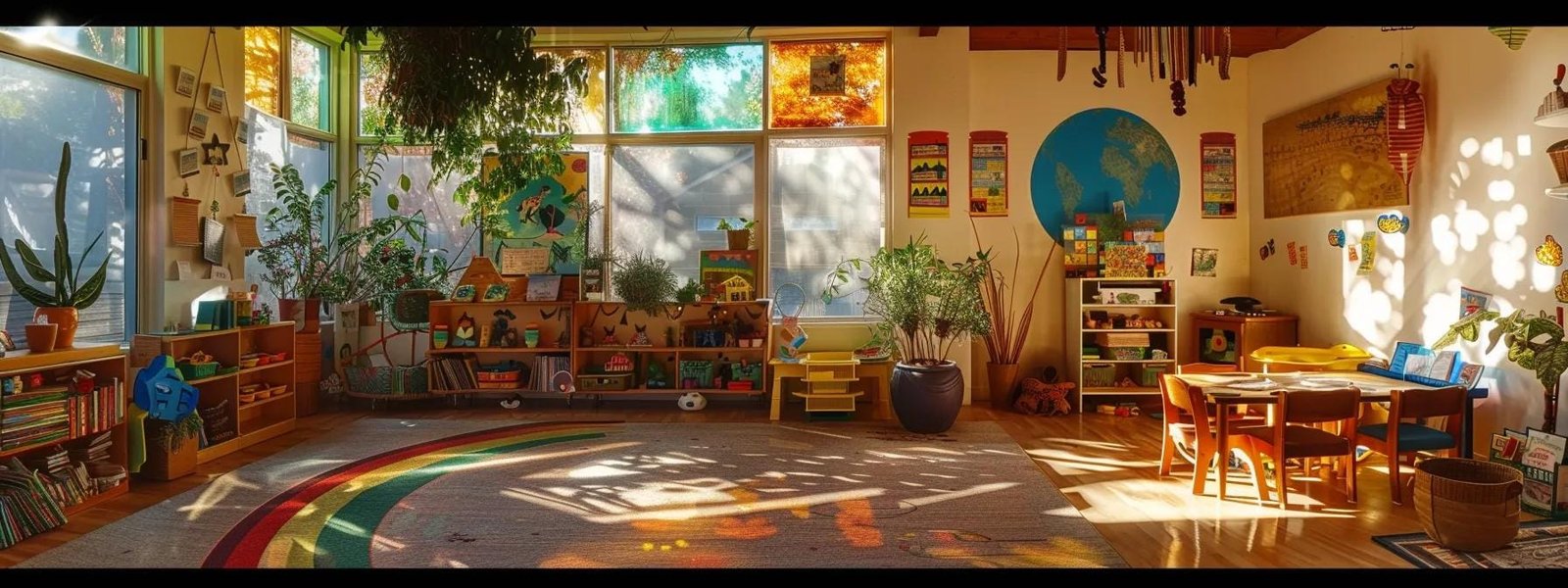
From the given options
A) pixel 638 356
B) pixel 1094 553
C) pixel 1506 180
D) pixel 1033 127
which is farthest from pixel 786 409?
pixel 1506 180

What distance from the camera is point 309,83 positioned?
7.63 metres

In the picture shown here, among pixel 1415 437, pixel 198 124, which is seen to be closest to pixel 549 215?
pixel 198 124

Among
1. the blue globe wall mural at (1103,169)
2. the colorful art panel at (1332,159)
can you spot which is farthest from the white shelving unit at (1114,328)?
the colorful art panel at (1332,159)

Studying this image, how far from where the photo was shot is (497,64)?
3404mm

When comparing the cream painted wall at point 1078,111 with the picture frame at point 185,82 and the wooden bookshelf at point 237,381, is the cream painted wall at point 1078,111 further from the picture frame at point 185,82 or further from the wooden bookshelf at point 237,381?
the picture frame at point 185,82

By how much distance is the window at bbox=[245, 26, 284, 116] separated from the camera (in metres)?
6.87

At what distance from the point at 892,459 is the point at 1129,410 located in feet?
8.98

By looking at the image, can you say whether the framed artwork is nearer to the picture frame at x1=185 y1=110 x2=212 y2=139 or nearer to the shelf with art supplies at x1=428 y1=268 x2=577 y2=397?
the picture frame at x1=185 y1=110 x2=212 y2=139

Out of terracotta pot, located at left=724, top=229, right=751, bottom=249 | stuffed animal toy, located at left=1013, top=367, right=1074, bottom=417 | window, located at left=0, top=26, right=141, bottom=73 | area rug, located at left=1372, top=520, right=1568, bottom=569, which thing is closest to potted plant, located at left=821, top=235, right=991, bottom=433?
stuffed animal toy, located at left=1013, top=367, right=1074, bottom=417

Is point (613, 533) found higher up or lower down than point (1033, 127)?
lower down

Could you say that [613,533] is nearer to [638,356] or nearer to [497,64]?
[497,64]
